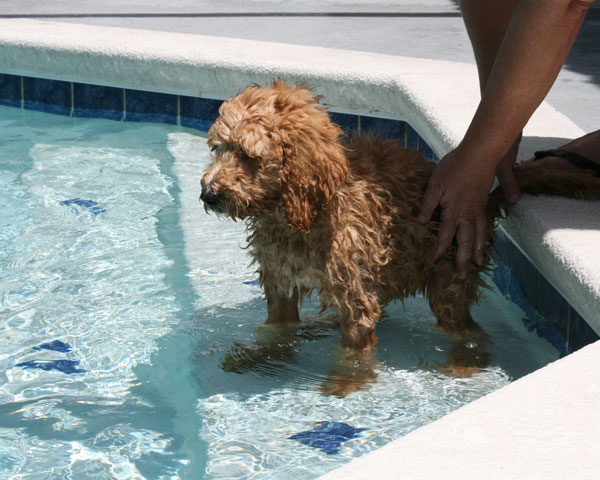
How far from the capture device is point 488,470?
6.68 ft

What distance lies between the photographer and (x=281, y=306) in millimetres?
4039

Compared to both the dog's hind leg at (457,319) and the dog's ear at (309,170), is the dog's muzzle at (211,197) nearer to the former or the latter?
the dog's ear at (309,170)

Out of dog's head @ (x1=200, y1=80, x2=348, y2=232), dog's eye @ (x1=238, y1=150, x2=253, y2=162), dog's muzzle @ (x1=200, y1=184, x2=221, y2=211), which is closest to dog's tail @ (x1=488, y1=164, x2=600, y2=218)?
dog's head @ (x1=200, y1=80, x2=348, y2=232)

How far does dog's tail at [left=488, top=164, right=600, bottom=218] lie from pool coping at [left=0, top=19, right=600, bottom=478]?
0.28 feet

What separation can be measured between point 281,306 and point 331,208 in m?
0.70

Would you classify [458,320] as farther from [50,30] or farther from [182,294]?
[50,30]

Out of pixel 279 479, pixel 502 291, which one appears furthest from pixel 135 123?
pixel 279 479

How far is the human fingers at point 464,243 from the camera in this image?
12.3ft

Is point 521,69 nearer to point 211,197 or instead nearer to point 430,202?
point 430,202

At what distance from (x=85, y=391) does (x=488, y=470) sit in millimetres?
2190

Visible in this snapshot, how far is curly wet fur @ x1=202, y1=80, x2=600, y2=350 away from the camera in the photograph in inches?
131

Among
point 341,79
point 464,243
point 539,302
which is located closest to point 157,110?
point 341,79

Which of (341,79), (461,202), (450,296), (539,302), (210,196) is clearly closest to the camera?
(210,196)

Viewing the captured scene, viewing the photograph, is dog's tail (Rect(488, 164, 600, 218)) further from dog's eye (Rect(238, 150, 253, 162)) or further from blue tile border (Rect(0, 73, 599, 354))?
dog's eye (Rect(238, 150, 253, 162))
